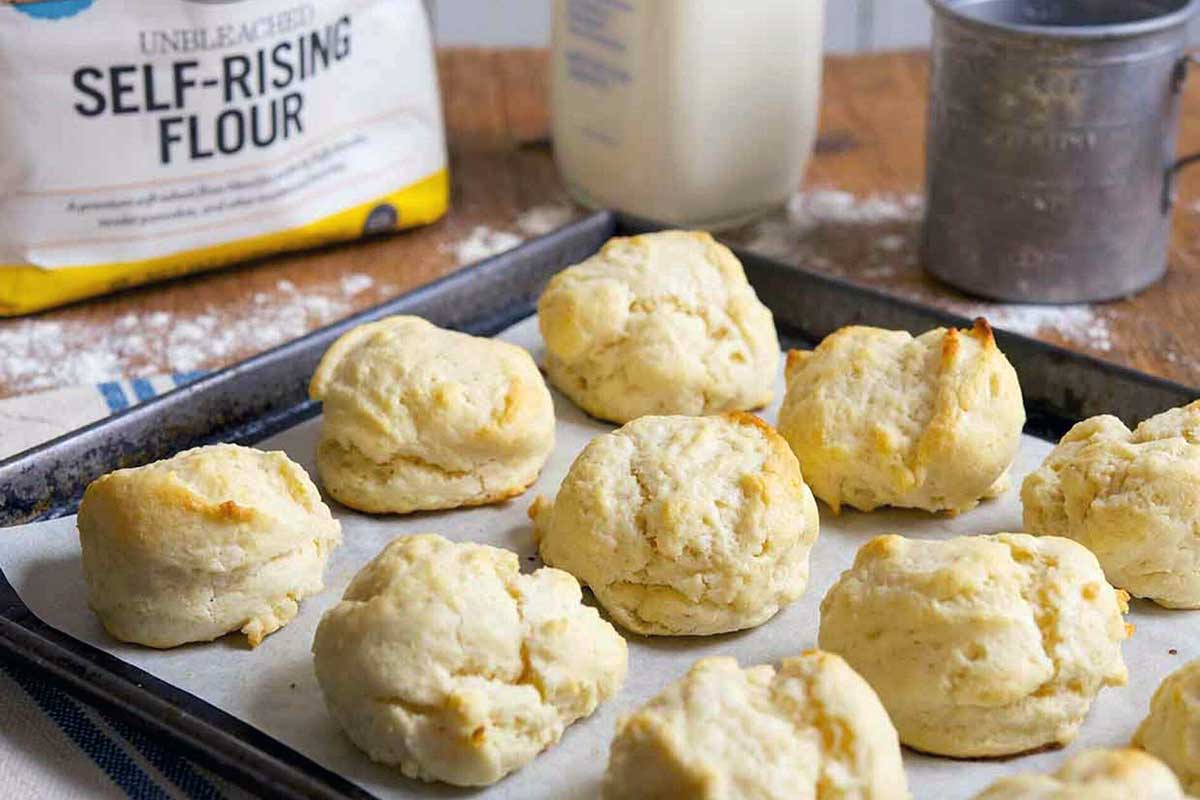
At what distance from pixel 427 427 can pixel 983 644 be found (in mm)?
670

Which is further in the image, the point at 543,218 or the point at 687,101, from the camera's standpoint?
the point at 543,218

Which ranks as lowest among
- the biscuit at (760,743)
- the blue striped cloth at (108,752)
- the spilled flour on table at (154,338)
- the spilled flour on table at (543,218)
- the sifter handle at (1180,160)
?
the blue striped cloth at (108,752)

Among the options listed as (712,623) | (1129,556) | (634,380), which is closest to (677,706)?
(712,623)

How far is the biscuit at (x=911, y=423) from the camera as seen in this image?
5.78 feet

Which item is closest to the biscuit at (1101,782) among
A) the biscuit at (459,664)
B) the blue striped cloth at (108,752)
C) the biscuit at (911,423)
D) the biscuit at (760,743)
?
the biscuit at (760,743)

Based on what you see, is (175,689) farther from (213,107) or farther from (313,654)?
(213,107)

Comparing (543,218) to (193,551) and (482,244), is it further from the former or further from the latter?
(193,551)

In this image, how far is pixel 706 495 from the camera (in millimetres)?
1629

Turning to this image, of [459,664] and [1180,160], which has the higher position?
[1180,160]

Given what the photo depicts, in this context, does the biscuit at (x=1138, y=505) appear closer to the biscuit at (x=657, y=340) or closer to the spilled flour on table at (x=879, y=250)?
the biscuit at (x=657, y=340)

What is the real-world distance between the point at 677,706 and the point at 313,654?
0.41 metres

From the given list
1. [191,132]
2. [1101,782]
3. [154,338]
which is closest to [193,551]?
[1101,782]

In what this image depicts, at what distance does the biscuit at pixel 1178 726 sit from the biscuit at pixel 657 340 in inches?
28.2

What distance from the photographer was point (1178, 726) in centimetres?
139
